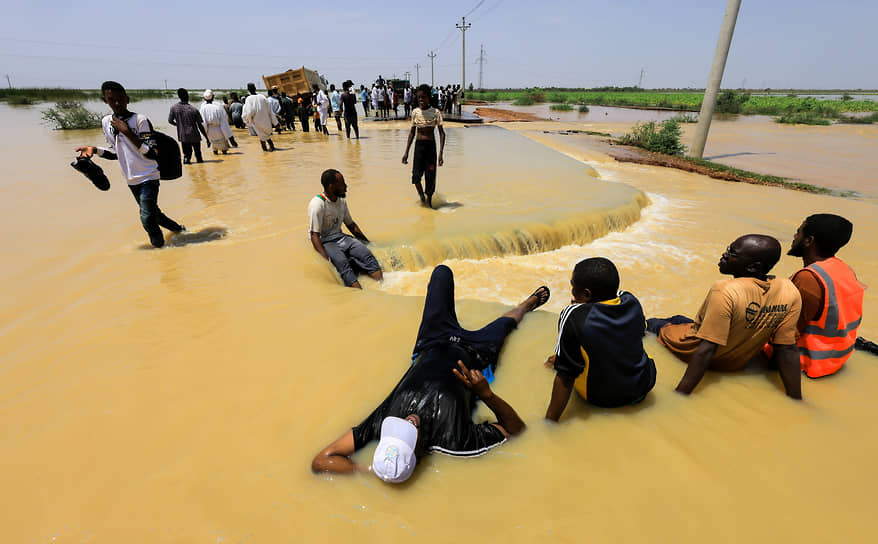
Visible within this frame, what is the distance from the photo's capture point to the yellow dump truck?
20.9 m

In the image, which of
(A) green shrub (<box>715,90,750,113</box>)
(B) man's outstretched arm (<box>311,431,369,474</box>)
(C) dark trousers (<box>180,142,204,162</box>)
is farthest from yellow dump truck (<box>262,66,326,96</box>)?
(A) green shrub (<box>715,90,750,113</box>)

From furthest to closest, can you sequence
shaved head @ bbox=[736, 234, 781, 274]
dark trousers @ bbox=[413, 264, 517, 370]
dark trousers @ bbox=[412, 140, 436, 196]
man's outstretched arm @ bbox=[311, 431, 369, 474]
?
dark trousers @ bbox=[412, 140, 436, 196] → dark trousers @ bbox=[413, 264, 517, 370] → shaved head @ bbox=[736, 234, 781, 274] → man's outstretched arm @ bbox=[311, 431, 369, 474]

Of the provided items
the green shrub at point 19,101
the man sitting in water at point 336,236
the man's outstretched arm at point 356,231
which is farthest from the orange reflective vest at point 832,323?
the green shrub at point 19,101

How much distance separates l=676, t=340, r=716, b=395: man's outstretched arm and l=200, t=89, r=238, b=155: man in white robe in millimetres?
13433

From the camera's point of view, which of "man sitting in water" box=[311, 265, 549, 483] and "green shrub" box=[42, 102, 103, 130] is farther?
"green shrub" box=[42, 102, 103, 130]

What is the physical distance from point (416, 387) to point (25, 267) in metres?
5.70

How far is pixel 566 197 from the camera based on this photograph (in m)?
8.46

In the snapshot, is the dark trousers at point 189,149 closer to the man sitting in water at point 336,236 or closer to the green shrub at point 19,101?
the man sitting in water at point 336,236

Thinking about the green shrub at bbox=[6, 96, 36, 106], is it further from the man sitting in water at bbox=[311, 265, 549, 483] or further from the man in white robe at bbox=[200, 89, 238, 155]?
the man sitting in water at bbox=[311, 265, 549, 483]

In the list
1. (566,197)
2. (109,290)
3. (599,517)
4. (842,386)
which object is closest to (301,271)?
(109,290)

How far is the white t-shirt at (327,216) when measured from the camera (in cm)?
479

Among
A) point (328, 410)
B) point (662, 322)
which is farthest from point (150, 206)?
point (662, 322)

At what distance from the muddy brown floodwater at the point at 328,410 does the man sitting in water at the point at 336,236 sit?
0.93 ft

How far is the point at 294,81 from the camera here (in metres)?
21.2
